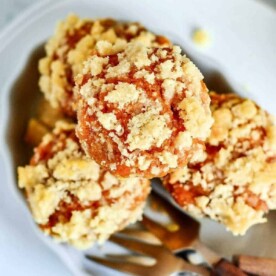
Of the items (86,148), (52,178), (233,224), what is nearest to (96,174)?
(52,178)

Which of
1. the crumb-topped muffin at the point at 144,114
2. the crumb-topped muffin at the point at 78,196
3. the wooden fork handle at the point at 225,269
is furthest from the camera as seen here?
the wooden fork handle at the point at 225,269

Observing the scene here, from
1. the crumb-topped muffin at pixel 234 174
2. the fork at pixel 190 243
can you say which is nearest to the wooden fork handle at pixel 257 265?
the fork at pixel 190 243

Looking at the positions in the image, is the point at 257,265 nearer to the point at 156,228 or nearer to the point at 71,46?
the point at 156,228

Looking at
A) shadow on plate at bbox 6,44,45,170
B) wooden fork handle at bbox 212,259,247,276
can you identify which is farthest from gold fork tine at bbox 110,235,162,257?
shadow on plate at bbox 6,44,45,170

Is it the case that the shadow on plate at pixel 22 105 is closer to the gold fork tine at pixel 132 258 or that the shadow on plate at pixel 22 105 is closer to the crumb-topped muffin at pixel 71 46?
the crumb-topped muffin at pixel 71 46

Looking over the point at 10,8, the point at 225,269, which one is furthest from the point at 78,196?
the point at 10,8

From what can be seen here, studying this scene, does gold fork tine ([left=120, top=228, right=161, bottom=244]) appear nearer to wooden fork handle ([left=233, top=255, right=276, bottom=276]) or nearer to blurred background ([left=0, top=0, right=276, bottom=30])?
wooden fork handle ([left=233, top=255, right=276, bottom=276])

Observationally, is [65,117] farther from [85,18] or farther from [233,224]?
[233,224]
